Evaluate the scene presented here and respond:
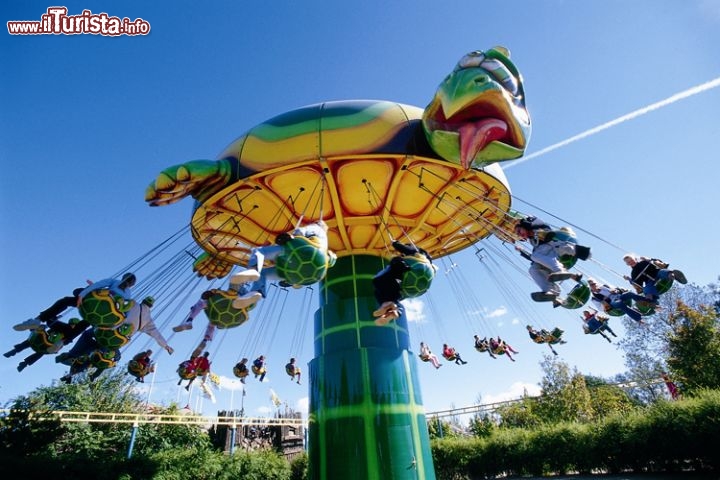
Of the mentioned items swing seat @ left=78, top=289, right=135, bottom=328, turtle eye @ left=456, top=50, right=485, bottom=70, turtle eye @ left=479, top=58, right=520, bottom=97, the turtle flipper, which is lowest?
swing seat @ left=78, top=289, right=135, bottom=328

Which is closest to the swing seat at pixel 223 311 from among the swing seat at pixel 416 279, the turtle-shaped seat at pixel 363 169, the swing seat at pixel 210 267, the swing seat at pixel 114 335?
the swing seat at pixel 114 335

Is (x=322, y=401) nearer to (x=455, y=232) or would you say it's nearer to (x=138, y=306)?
(x=138, y=306)

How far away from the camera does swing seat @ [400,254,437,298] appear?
6.04 m

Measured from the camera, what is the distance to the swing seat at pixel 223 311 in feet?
21.4

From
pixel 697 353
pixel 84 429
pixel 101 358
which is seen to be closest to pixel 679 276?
pixel 101 358

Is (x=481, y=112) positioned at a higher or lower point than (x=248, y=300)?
higher

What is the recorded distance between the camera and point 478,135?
6086 mm

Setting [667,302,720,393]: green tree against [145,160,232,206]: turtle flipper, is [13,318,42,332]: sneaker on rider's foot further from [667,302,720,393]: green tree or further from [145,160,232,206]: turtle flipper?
[667,302,720,393]: green tree

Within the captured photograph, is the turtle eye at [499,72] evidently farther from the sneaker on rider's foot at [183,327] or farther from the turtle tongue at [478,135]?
the sneaker on rider's foot at [183,327]

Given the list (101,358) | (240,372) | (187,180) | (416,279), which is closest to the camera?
(416,279)

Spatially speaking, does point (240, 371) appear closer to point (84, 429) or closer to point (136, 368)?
point (136, 368)

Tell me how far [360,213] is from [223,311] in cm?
407

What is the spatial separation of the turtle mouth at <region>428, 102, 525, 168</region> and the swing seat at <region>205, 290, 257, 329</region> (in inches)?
176

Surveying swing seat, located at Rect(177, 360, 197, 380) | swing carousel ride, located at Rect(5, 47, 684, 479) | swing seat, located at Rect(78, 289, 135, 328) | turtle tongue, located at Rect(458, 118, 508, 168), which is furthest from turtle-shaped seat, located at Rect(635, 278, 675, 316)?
swing seat, located at Rect(177, 360, 197, 380)
